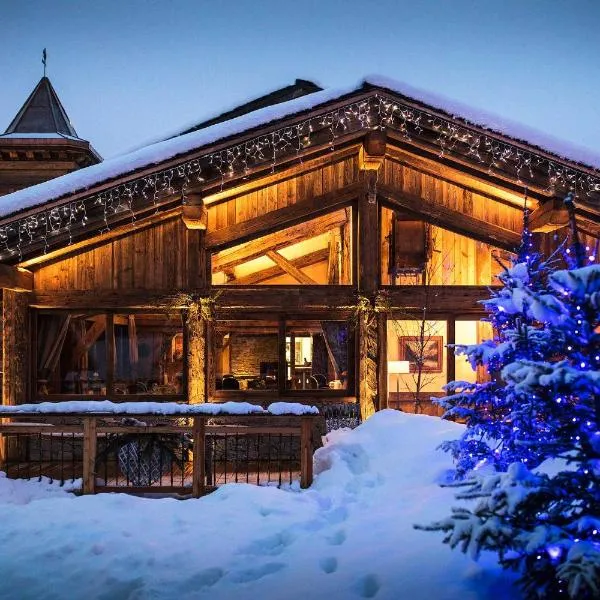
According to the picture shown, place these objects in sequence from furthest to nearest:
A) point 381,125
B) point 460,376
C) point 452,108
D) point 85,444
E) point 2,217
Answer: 1. point 460,376
2. point 381,125
3. point 452,108
4. point 2,217
5. point 85,444

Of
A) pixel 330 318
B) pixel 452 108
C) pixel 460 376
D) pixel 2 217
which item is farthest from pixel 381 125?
pixel 460 376

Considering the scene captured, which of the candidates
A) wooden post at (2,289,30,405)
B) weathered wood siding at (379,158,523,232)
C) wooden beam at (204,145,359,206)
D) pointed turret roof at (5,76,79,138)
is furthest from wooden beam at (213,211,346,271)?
pointed turret roof at (5,76,79,138)

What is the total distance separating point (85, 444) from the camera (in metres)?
7.55

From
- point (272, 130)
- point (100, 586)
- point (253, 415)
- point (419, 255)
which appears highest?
point (272, 130)

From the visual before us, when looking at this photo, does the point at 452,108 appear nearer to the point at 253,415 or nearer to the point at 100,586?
the point at 253,415

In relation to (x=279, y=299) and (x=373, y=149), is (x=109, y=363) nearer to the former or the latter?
(x=279, y=299)

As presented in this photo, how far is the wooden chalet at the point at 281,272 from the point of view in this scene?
1090cm

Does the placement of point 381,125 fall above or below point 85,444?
above

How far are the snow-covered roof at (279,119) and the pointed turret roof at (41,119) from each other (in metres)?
8.53

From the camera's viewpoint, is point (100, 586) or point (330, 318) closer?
point (100, 586)

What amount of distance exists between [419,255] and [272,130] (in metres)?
4.08

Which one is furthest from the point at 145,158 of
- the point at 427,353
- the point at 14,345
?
the point at 427,353

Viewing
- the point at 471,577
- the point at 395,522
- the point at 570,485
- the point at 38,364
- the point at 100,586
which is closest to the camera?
the point at 570,485

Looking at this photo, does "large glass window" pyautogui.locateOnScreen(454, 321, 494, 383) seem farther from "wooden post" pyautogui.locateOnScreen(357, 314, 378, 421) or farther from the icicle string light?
the icicle string light
